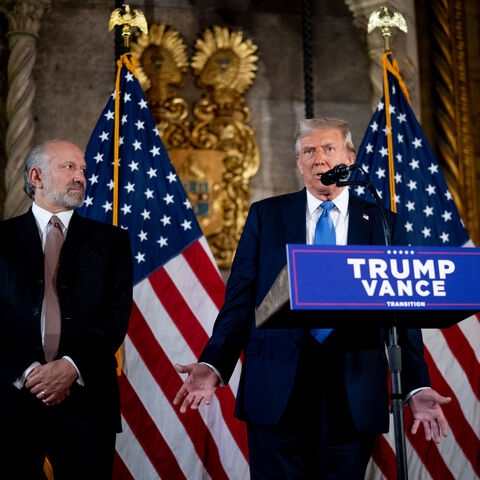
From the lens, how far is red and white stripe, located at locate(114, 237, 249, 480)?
165 inches

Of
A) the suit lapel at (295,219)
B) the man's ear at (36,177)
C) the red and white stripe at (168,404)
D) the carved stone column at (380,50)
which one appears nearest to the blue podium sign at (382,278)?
the suit lapel at (295,219)

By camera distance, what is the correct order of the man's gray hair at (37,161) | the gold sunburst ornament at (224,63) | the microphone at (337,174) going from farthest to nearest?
the gold sunburst ornament at (224,63), the man's gray hair at (37,161), the microphone at (337,174)

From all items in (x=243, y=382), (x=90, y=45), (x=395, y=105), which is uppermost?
(x=90, y=45)

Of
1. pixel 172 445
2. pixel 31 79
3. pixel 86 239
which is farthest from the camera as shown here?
pixel 31 79

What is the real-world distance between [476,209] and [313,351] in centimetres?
400

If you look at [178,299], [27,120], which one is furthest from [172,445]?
[27,120]

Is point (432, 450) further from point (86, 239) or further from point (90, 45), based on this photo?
point (90, 45)

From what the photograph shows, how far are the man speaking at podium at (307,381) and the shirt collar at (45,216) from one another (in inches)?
34.3

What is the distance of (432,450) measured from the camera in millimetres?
4371

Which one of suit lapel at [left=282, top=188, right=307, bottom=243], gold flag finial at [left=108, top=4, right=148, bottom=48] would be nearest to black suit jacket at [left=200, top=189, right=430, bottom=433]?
suit lapel at [left=282, top=188, right=307, bottom=243]

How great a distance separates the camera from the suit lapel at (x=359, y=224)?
2711 mm

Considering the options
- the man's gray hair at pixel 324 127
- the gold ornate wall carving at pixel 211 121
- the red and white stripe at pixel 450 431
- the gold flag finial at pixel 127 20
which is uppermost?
the gold flag finial at pixel 127 20

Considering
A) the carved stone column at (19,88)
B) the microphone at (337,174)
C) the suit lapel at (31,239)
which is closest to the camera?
the microphone at (337,174)

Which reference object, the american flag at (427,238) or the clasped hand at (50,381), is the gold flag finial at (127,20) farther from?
the clasped hand at (50,381)
